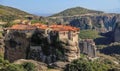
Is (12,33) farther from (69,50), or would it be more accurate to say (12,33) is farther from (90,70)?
(90,70)

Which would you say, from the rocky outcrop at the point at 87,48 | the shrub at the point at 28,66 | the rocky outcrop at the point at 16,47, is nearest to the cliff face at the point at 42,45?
the rocky outcrop at the point at 16,47

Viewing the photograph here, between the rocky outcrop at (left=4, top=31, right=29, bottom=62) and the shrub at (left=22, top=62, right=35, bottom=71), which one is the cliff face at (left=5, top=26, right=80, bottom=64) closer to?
the rocky outcrop at (left=4, top=31, right=29, bottom=62)

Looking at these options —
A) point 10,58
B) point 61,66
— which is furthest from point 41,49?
point 61,66

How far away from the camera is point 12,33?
88.1 m

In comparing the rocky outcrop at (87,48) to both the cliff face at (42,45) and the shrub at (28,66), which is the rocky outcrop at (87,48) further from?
the shrub at (28,66)

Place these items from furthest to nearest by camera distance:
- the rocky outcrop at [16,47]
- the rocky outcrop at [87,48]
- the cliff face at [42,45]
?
the rocky outcrop at [87,48]
the rocky outcrop at [16,47]
the cliff face at [42,45]

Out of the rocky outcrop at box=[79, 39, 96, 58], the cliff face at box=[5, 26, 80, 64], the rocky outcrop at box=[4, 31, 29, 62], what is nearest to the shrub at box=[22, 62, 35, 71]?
the cliff face at box=[5, 26, 80, 64]

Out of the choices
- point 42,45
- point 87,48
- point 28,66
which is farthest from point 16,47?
point 87,48

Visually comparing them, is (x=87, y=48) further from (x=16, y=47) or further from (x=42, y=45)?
(x=42, y=45)

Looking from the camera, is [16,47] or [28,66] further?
[16,47]

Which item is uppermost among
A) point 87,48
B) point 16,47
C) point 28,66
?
point 16,47

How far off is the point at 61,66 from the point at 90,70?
6.83m

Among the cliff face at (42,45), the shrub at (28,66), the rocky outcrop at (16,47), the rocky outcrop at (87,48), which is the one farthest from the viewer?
the rocky outcrop at (87,48)

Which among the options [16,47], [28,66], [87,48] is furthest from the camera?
[87,48]
